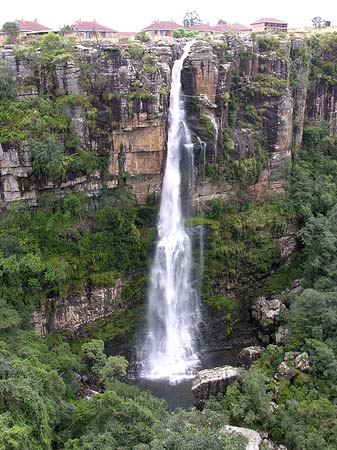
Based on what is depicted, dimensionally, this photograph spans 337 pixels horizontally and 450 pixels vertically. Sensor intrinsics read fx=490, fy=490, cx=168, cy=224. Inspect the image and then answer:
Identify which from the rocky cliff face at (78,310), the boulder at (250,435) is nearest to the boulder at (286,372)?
the boulder at (250,435)

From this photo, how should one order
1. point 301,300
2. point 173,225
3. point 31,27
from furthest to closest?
1. point 31,27
2. point 173,225
3. point 301,300

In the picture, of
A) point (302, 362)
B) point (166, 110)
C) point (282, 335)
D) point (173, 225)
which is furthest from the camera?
point (173, 225)

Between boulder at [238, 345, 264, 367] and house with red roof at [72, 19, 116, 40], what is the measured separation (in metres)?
19.7

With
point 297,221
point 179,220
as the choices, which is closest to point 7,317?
point 179,220

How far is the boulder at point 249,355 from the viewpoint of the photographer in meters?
20.5

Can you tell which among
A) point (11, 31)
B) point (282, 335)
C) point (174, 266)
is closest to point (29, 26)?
point (11, 31)

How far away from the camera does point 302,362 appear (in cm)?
1817

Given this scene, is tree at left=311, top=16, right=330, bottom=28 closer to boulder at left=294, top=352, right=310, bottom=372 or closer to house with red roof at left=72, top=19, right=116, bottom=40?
house with red roof at left=72, top=19, right=116, bottom=40

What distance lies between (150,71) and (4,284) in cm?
1083

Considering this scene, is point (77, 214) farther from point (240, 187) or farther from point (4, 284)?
point (240, 187)

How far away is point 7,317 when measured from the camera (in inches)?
676

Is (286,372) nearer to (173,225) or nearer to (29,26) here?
(173,225)

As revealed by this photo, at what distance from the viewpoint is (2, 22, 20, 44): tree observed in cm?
2316

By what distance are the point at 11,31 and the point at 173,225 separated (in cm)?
1198
